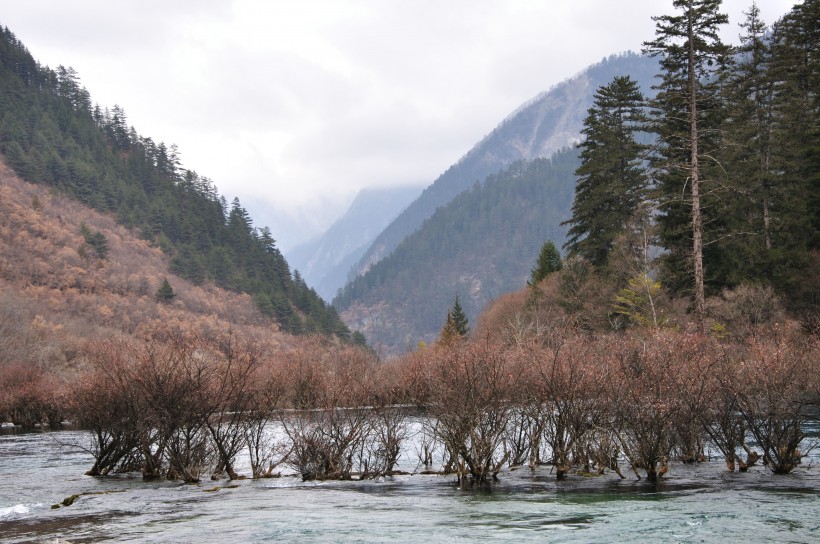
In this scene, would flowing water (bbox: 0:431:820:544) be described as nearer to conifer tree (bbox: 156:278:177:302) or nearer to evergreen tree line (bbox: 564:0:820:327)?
evergreen tree line (bbox: 564:0:820:327)

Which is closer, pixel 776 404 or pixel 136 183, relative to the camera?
pixel 776 404

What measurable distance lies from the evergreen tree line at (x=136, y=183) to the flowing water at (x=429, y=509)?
104217 millimetres

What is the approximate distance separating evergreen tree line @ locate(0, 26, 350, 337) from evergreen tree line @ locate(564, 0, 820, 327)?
250 ft

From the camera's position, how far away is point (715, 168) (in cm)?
4434

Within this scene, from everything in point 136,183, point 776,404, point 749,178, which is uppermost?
point 136,183

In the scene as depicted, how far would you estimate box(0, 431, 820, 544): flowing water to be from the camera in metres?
12.6

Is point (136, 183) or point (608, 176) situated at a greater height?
point (136, 183)

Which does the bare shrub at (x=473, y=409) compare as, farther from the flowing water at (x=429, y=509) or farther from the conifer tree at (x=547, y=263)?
the conifer tree at (x=547, y=263)

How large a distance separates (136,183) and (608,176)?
4448 inches

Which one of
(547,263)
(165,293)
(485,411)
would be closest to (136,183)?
(165,293)

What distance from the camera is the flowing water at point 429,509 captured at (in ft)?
41.5

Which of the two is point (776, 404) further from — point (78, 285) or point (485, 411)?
point (78, 285)

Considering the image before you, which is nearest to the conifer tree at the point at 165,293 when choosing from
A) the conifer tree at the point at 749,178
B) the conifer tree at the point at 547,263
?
the conifer tree at the point at 547,263

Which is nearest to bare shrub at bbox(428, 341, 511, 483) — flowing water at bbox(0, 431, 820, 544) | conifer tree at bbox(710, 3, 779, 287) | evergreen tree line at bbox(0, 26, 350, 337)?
flowing water at bbox(0, 431, 820, 544)
